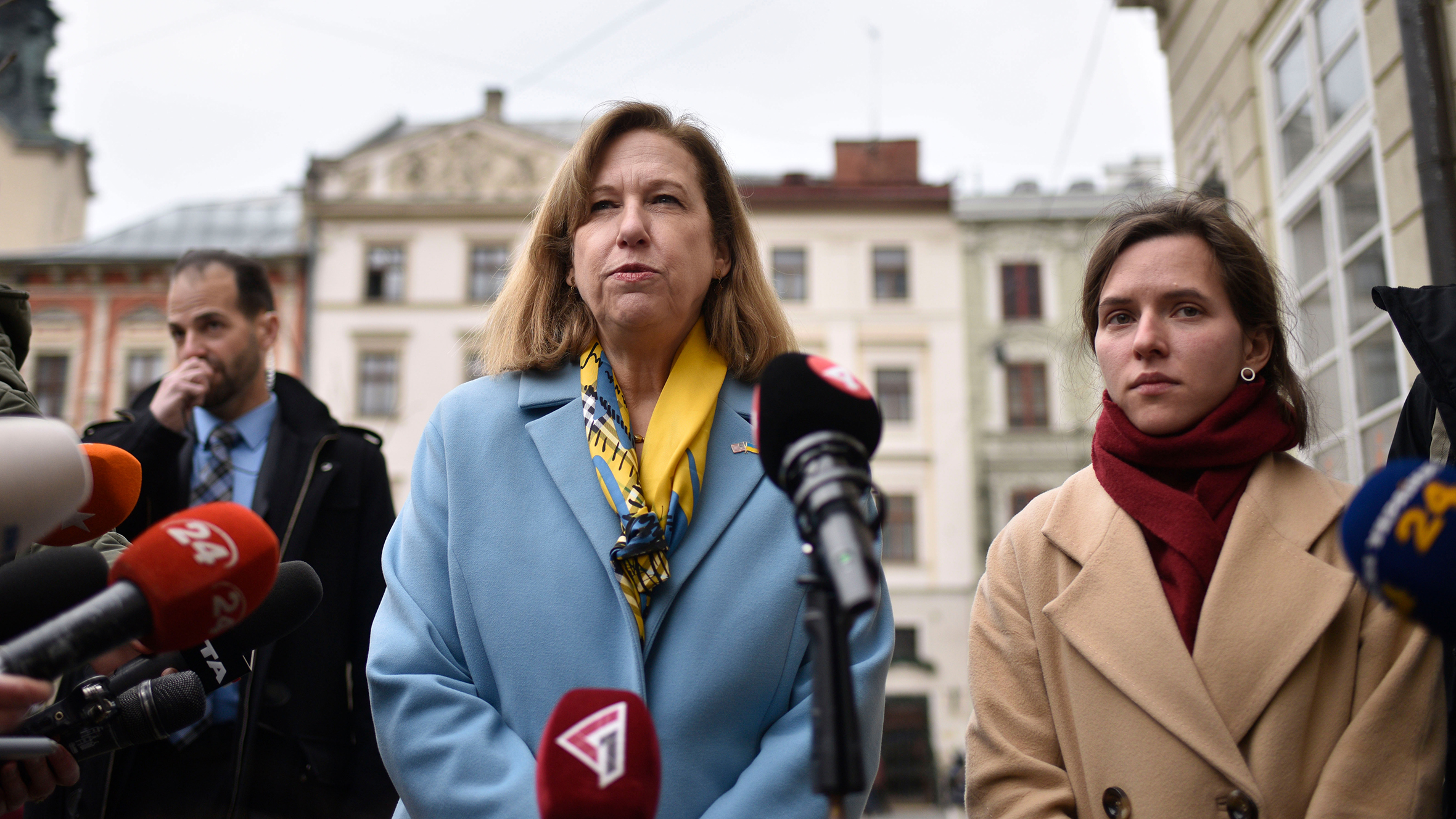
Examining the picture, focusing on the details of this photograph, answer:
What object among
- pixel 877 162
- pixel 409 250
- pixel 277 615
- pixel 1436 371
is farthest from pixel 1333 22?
pixel 409 250

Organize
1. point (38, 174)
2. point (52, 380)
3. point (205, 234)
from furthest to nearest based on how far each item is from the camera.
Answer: point (205, 234), point (52, 380), point (38, 174)

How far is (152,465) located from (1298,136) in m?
6.92

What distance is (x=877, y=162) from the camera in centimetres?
2842

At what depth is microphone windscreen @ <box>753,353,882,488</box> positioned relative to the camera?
5.11ft

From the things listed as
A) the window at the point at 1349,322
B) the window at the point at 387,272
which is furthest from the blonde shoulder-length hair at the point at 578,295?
the window at the point at 387,272

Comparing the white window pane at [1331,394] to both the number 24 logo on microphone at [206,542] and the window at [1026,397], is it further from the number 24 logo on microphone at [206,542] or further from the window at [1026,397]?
the window at [1026,397]

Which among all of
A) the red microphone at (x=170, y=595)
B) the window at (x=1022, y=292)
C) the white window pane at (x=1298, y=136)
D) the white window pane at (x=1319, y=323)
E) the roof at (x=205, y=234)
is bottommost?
the red microphone at (x=170, y=595)

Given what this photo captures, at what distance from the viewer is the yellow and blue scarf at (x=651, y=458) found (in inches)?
89.1

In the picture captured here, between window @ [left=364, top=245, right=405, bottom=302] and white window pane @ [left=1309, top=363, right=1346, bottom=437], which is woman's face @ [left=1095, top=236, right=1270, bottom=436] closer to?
white window pane @ [left=1309, top=363, right=1346, bottom=437]

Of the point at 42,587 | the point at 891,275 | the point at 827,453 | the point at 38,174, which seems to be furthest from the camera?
the point at 891,275

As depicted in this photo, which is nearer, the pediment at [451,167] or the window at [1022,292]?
the pediment at [451,167]

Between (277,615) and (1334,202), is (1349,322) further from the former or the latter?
(277,615)

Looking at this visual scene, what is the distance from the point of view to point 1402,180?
543 cm

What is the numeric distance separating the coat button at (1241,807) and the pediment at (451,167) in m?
26.6
